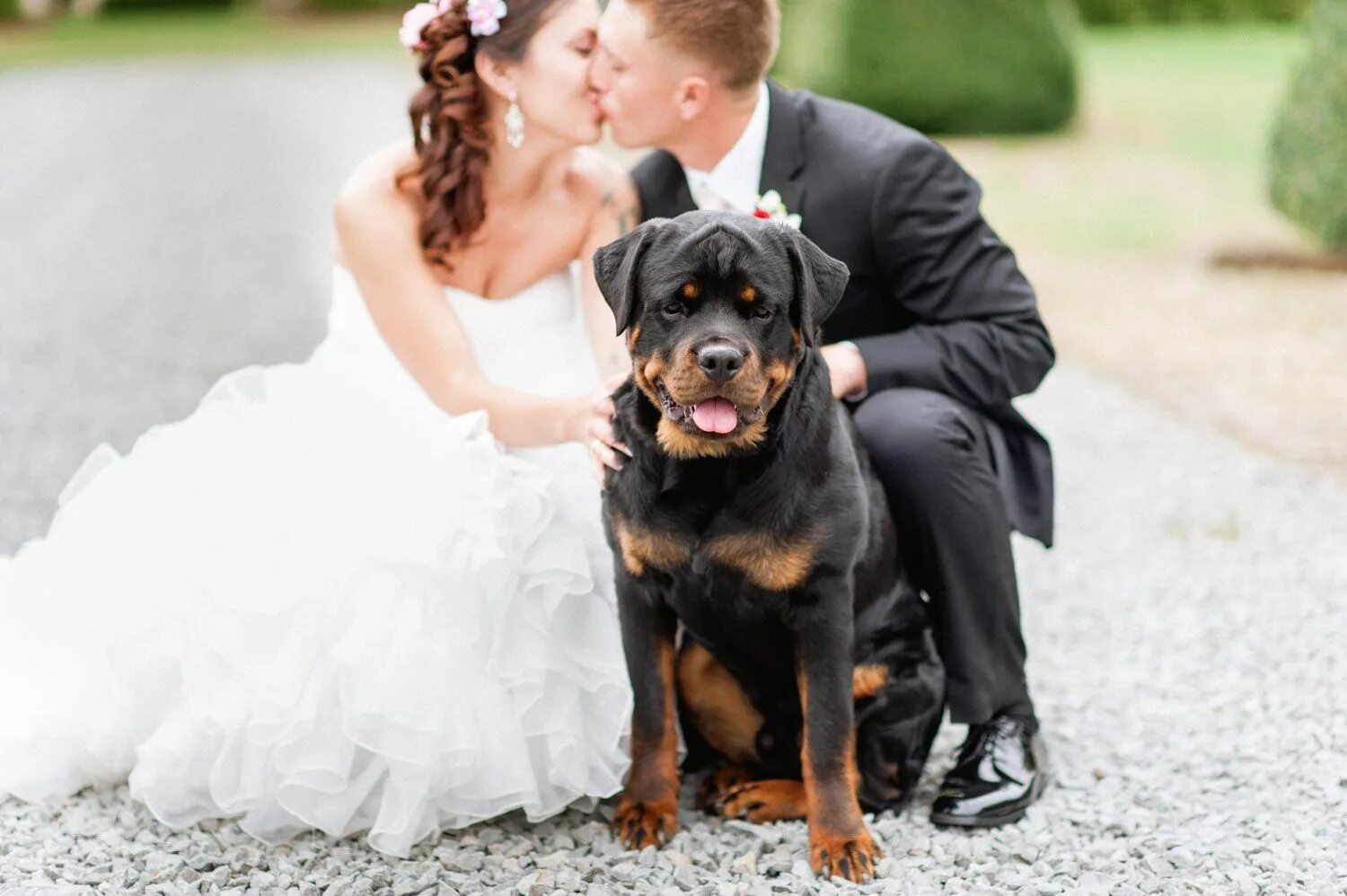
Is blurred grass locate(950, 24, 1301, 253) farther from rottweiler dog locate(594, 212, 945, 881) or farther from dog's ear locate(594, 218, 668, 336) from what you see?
dog's ear locate(594, 218, 668, 336)

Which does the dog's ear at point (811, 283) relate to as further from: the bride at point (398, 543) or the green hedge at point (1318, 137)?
the green hedge at point (1318, 137)

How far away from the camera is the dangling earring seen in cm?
414

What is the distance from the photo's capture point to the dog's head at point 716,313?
310 centimetres

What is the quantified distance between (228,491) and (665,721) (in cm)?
136

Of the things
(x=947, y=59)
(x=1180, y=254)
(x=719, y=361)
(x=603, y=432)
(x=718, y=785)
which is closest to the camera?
(x=719, y=361)

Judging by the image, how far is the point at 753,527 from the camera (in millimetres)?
3273

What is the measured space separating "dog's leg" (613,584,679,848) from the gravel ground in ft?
0.23

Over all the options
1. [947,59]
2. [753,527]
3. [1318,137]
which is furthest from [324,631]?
[947,59]

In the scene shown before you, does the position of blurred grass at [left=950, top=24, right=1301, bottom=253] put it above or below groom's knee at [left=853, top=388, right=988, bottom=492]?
below

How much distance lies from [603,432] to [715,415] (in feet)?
1.49

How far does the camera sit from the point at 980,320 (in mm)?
4094

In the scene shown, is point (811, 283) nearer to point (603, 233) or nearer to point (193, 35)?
point (603, 233)

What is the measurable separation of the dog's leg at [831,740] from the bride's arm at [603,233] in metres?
1.19

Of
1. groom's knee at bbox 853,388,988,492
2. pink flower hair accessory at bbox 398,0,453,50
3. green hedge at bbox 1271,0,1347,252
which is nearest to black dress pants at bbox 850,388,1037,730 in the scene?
groom's knee at bbox 853,388,988,492
